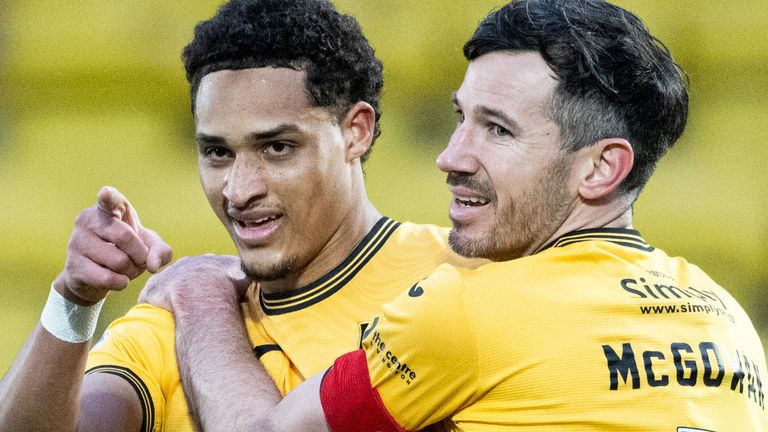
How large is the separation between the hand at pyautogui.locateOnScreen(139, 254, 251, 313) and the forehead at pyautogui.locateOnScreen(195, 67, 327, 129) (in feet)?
1.16

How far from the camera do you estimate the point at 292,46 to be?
232 cm

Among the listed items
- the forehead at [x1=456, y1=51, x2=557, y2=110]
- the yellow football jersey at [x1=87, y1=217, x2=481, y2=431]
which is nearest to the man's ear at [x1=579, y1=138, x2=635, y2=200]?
the forehead at [x1=456, y1=51, x2=557, y2=110]

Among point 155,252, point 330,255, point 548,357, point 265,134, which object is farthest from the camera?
point 330,255

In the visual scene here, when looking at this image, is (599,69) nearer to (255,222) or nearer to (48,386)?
(255,222)

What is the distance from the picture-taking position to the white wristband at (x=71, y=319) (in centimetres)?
205

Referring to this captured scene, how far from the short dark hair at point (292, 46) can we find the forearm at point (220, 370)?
465 mm

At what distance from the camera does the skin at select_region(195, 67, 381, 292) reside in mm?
2266

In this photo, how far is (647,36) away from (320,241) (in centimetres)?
81

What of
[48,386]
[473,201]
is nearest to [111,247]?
[48,386]

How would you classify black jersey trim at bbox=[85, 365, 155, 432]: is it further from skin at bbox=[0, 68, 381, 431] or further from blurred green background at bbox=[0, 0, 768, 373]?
blurred green background at bbox=[0, 0, 768, 373]

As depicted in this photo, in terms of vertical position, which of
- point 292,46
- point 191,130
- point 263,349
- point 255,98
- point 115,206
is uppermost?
point 191,130

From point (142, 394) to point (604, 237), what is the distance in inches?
38.7

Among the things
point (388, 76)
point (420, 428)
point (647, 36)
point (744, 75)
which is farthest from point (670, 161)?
point (420, 428)

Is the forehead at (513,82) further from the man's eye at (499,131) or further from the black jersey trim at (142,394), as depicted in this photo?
the black jersey trim at (142,394)
